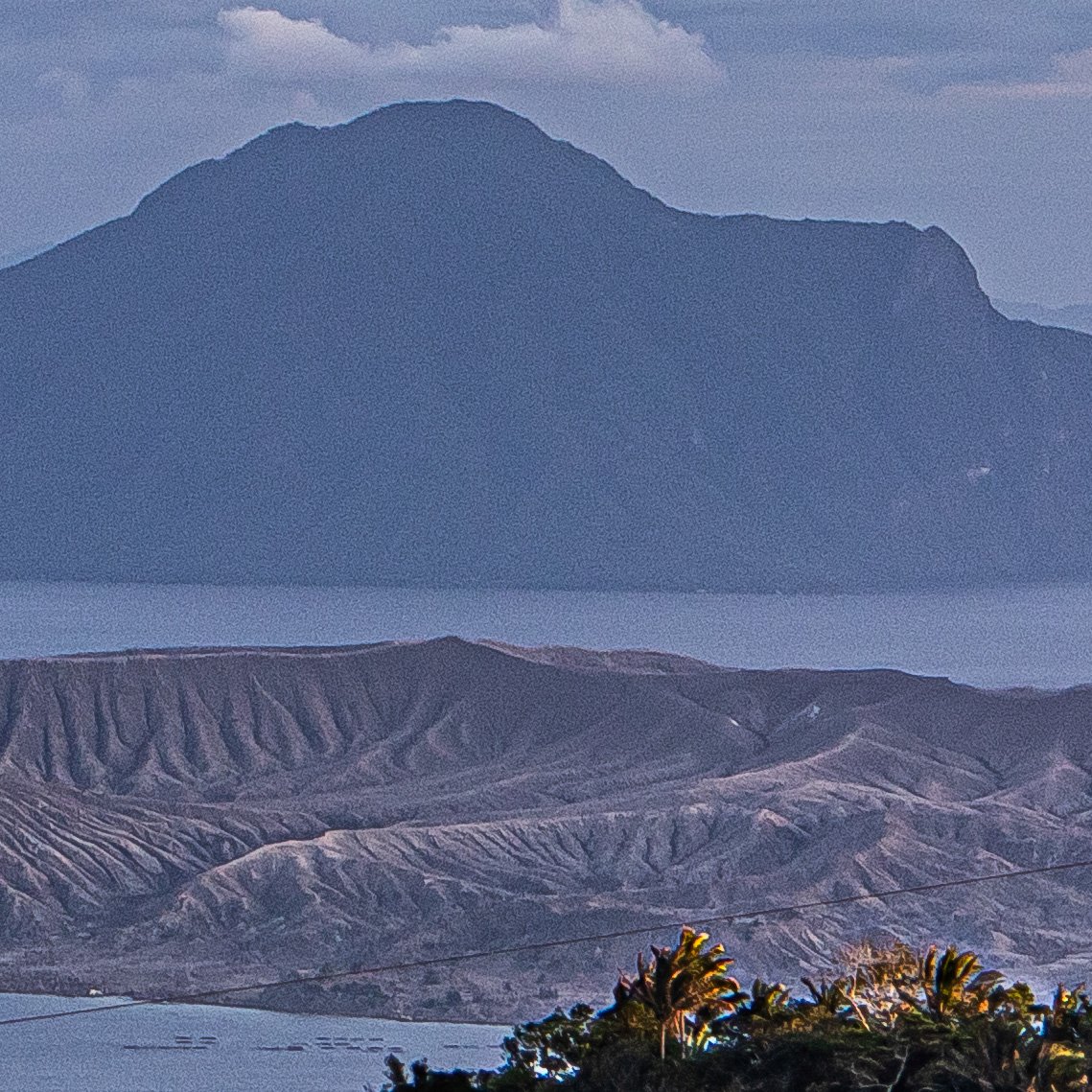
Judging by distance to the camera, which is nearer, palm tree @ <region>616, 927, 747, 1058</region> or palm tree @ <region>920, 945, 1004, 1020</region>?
palm tree @ <region>920, 945, 1004, 1020</region>

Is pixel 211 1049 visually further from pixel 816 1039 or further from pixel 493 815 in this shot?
pixel 816 1039

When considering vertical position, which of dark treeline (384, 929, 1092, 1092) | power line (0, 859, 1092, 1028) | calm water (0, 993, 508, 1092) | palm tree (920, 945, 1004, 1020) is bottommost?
calm water (0, 993, 508, 1092)

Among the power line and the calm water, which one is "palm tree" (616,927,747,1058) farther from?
the power line

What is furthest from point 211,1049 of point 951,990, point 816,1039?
point 951,990

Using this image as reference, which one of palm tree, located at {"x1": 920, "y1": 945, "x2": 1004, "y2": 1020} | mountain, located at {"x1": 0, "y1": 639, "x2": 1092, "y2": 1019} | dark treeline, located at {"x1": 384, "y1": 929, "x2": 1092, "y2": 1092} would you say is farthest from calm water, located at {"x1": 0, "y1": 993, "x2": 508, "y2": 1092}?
palm tree, located at {"x1": 920, "y1": 945, "x2": 1004, "y2": 1020}

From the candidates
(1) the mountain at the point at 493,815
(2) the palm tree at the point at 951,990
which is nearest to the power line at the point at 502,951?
(1) the mountain at the point at 493,815

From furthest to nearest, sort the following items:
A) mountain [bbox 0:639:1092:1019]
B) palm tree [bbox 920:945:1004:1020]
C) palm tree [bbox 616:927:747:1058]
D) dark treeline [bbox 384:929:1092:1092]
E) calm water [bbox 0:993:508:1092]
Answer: mountain [bbox 0:639:1092:1019]
calm water [bbox 0:993:508:1092]
palm tree [bbox 616:927:747:1058]
palm tree [bbox 920:945:1004:1020]
dark treeline [bbox 384:929:1092:1092]

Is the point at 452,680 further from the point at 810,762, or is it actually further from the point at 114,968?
the point at 114,968
